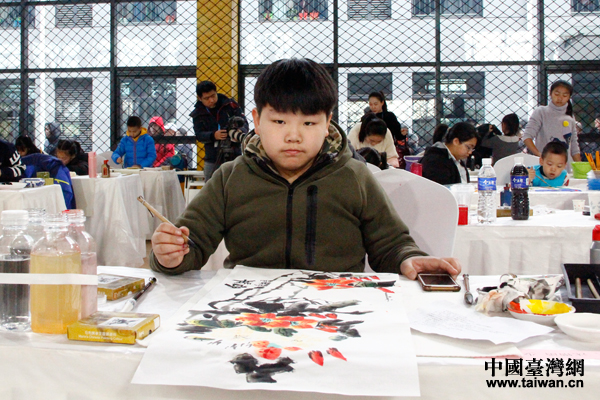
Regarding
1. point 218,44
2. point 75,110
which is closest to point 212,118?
point 218,44

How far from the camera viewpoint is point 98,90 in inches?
301

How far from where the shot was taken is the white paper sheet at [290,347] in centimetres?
65

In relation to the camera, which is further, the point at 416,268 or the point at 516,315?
the point at 416,268

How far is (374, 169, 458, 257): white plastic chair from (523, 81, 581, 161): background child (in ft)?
13.8

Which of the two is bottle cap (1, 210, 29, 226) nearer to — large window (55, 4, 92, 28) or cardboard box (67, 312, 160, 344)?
cardboard box (67, 312, 160, 344)

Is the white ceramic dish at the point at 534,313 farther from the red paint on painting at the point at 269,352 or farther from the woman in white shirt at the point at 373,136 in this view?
the woman in white shirt at the point at 373,136

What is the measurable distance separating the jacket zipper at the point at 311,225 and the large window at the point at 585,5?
6829 mm

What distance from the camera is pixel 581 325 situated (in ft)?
2.61

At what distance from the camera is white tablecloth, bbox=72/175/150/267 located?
4375 millimetres

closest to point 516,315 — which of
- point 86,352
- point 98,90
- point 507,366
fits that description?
point 507,366

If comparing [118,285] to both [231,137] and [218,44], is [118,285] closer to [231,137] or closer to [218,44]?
[231,137]

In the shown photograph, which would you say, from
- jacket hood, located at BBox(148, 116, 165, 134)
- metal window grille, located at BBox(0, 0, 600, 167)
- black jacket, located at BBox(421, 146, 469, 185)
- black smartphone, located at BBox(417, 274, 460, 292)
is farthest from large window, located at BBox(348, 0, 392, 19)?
black smartphone, located at BBox(417, 274, 460, 292)

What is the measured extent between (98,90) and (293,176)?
701 cm

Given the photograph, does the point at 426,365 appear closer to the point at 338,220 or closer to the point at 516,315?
the point at 516,315
